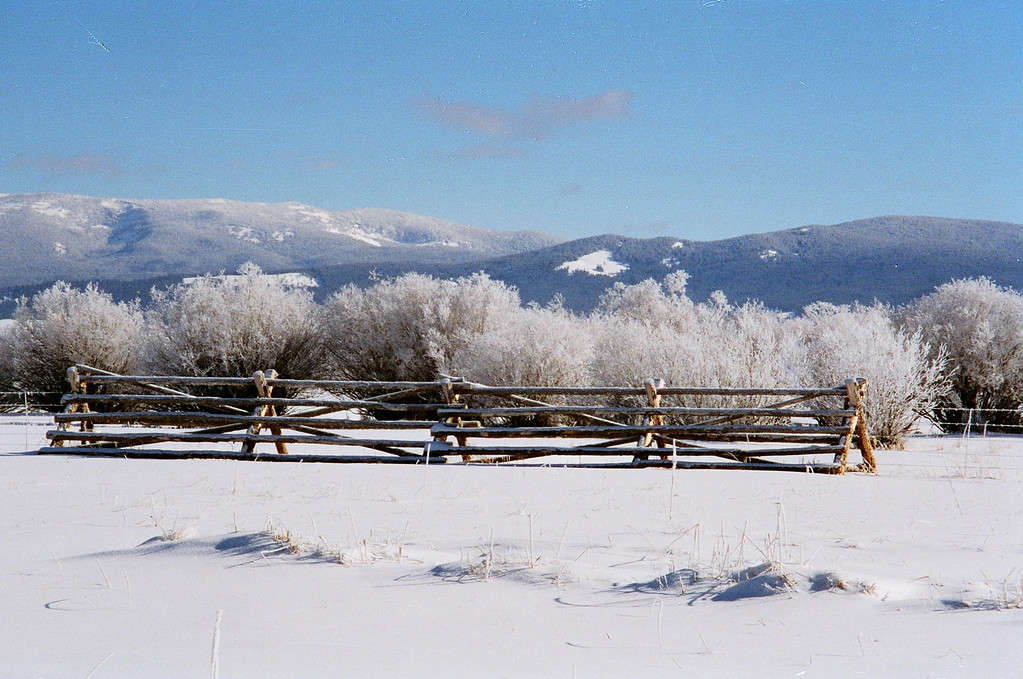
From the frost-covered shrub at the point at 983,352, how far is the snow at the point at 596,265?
387 feet

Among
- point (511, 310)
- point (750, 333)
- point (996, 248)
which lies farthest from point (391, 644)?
point (996, 248)

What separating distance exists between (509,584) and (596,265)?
149266mm

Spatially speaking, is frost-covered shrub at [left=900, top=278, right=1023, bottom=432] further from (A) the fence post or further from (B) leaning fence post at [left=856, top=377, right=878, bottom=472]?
(A) the fence post

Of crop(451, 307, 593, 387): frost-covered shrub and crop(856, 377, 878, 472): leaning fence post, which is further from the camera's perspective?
crop(451, 307, 593, 387): frost-covered shrub

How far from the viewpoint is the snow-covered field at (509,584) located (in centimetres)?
344

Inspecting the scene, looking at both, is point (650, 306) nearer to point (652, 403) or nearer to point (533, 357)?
point (533, 357)

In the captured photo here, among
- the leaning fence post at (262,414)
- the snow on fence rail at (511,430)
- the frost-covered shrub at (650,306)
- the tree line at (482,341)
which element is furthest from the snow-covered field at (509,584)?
the frost-covered shrub at (650,306)

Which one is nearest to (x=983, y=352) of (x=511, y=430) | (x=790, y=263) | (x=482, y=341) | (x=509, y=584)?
(x=482, y=341)

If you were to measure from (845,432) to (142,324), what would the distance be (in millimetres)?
24989

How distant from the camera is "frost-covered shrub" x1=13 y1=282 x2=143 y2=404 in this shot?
27844 mm

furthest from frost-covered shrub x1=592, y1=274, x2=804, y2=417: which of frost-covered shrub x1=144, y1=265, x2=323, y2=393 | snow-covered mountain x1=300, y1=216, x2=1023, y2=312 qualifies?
snow-covered mountain x1=300, y1=216, x2=1023, y2=312

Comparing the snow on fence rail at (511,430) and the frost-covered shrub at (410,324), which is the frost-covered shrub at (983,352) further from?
A: the snow on fence rail at (511,430)

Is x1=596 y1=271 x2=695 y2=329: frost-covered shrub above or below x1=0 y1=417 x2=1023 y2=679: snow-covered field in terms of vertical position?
above

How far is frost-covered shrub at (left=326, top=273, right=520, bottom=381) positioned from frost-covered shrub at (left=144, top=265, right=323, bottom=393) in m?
0.88
